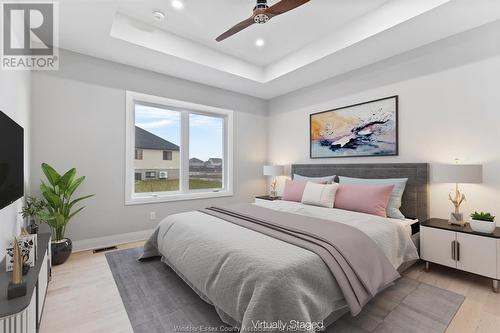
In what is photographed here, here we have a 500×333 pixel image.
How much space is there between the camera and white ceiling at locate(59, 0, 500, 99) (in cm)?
245

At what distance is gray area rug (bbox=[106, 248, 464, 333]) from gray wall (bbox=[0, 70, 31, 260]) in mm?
996

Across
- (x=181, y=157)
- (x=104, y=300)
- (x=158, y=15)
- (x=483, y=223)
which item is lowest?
(x=104, y=300)

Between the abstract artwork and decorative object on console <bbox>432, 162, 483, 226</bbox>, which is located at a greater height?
the abstract artwork

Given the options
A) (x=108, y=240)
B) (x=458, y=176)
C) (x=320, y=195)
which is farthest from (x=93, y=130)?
(x=458, y=176)

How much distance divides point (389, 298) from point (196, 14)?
3543mm

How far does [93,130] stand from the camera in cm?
328

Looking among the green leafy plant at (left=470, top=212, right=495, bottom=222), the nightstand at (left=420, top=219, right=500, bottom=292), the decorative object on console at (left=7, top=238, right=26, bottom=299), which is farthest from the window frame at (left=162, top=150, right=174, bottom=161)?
the green leafy plant at (left=470, top=212, right=495, bottom=222)

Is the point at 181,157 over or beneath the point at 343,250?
over

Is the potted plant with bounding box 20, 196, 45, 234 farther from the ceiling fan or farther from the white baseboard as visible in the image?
the ceiling fan

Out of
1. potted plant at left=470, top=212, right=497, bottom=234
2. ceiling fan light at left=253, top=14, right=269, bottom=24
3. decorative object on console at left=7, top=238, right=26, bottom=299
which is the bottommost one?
decorative object on console at left=7, top=238, right=26, bottom=299

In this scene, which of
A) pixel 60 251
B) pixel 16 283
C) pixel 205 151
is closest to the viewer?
pixel 16 283

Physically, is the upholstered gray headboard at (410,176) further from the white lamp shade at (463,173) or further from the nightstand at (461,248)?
the white lamp shade at (463,173)

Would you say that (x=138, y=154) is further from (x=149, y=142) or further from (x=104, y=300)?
(x=104, y=300)

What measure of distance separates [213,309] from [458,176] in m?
2.67
